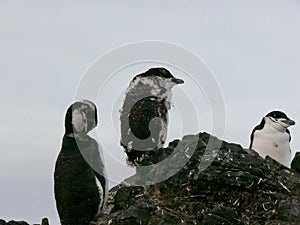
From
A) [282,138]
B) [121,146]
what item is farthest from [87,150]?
[282,138]

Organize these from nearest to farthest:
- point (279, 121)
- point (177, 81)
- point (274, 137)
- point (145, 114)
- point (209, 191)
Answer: point (209, 191)
point (145, 114)
point (177, 81)
point (274, 137)
point (279, 121)

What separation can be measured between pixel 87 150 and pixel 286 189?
3201mm

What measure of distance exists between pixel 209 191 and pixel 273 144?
17.8 feet

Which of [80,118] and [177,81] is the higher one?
[177,81]

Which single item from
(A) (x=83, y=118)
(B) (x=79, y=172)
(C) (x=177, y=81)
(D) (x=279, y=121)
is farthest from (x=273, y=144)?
(B) (x=79, y=172)

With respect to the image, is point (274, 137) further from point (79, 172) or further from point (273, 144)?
point (79, 172)

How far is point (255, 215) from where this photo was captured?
37.4 feet

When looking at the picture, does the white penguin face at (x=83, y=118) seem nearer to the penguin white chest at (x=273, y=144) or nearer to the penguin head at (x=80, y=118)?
the penguin head at (x=80, y=118)

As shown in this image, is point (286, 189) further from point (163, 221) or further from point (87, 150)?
point (87, 150)

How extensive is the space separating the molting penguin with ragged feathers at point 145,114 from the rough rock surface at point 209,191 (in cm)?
110

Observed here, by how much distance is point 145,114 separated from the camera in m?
14.3

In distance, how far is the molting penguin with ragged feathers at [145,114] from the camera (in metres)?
14.3

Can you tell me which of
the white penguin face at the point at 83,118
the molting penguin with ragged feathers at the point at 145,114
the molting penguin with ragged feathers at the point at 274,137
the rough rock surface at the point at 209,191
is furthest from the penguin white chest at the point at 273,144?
the white penguin face at the point at 83,118

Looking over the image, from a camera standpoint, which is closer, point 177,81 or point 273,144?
point 177,81
